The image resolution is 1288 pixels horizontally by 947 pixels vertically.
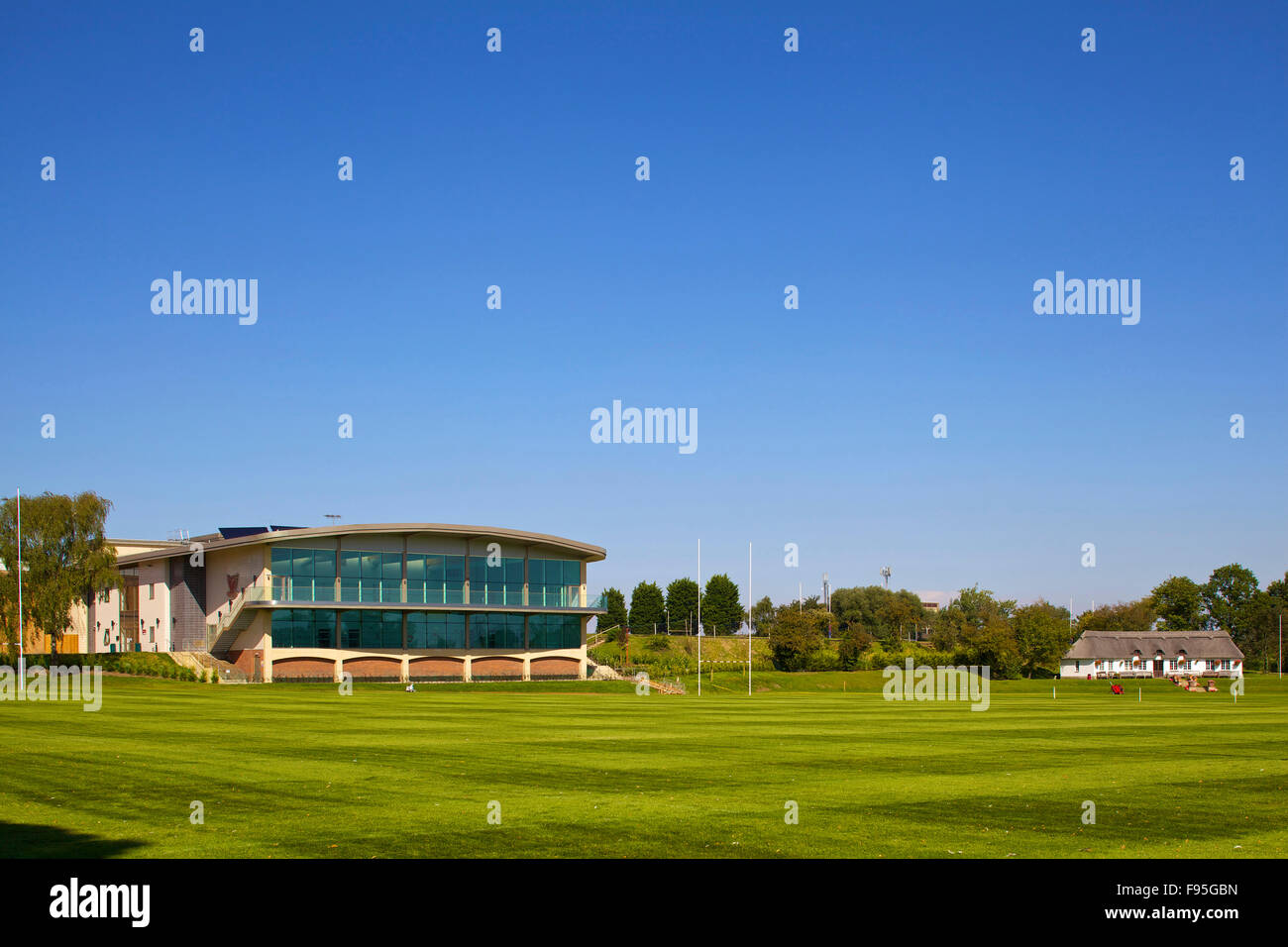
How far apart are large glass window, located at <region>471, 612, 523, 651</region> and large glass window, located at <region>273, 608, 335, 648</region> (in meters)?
12.5

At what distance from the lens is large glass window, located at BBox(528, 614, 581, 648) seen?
318 ft

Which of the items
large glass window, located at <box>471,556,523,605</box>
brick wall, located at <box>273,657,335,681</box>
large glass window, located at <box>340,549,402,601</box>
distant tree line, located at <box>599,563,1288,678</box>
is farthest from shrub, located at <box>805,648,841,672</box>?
brick wall, located at <box>273,657,335,681</box>

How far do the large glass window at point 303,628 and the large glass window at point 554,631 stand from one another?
18.2 m

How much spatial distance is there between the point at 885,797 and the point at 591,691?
64.9m

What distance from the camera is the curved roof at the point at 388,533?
81981 millimetres

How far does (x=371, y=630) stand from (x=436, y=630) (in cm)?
579

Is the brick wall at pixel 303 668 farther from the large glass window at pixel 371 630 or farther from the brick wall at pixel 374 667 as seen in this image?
the large glass window at pixel 371 630
